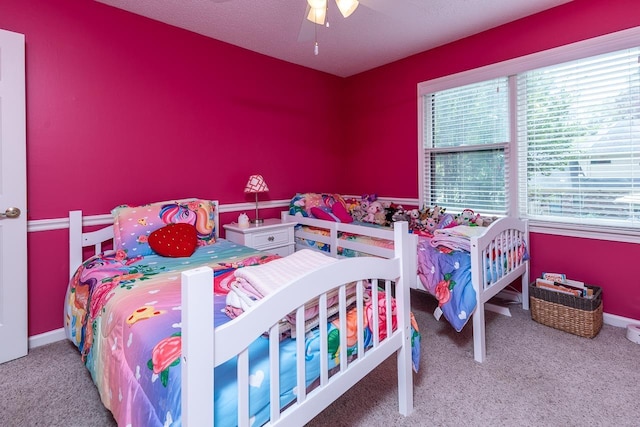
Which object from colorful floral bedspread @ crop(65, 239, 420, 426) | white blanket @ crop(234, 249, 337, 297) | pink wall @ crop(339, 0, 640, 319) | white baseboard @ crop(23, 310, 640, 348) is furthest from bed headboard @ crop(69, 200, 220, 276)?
pink wall @ crop(339, 0, 640, 319)

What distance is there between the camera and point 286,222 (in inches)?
128

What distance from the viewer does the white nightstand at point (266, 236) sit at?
286 centimetres

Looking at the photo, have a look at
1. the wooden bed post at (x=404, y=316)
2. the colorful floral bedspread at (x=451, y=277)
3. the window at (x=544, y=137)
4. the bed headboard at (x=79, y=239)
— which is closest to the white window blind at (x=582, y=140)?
the window at (x=544, y=137)

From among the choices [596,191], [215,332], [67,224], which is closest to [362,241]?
[596,191]

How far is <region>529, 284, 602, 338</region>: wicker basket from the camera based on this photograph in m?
2.21

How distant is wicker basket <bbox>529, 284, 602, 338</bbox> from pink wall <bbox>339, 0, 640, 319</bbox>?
0.70 ft

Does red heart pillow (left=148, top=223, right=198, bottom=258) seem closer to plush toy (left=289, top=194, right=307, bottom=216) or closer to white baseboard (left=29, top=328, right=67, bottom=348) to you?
white baseboard (left=29, top=328, right=67, bottom=348)

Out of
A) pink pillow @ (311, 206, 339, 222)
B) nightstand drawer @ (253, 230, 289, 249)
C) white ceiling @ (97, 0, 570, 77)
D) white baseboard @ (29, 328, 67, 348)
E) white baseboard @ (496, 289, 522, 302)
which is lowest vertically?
white baseboard @ (29, 328, 67, 348)

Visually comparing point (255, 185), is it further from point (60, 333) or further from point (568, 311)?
point (568, 311)

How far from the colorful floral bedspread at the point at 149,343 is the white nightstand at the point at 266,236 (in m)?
0.80

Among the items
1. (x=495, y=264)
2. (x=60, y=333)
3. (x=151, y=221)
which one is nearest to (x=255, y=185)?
(x=151, y=221)

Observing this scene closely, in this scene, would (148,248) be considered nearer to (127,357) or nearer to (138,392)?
(127,357)

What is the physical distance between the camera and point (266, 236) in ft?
9.73

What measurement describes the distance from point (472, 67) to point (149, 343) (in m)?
3.21
